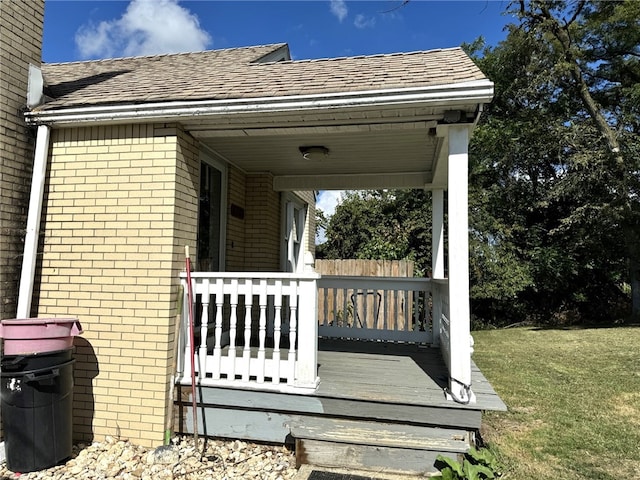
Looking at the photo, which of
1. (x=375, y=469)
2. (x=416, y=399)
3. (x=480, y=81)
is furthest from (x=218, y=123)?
(x=375, y=469)

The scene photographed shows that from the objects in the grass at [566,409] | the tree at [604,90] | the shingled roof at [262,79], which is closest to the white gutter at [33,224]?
the shingled roof at [262,79]

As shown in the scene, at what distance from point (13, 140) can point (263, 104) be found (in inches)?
95.8

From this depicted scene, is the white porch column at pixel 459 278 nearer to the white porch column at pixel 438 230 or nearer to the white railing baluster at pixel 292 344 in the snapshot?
the white railing baluster at pixel 292 344

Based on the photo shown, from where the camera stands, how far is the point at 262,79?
4.36 m

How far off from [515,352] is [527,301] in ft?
18.1

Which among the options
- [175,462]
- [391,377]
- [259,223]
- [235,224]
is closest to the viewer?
[175,462]

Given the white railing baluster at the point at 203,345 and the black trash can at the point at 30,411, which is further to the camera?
the white railing baluster at the point at 203,345

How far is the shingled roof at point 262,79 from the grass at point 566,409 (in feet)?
10.9

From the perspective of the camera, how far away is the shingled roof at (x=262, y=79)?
12.3 ft

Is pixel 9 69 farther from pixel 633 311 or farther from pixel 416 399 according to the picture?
pixel 633 311

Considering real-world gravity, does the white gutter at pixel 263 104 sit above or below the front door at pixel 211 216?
above

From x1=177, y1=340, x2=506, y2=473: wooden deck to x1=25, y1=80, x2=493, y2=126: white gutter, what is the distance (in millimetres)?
2487

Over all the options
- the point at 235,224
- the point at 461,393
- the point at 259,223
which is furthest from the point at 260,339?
the point at 259,223

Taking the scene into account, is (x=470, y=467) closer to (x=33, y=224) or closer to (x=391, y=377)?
(x=391, y=377)
